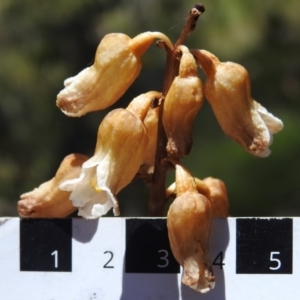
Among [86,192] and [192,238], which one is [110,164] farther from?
[192,238]

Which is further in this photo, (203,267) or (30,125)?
(30,125)

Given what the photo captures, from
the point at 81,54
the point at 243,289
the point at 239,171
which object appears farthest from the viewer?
the point at 81,54

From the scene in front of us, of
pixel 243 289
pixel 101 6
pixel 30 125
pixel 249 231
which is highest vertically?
pixel 101 6

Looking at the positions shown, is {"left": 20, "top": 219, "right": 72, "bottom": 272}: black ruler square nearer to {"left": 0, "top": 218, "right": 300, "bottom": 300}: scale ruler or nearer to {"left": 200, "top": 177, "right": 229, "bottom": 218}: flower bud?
{"left": 0, "top": 218, "right": 300, "bottom": 300}: scale ruler

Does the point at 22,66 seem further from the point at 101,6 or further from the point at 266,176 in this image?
the point at 266,176

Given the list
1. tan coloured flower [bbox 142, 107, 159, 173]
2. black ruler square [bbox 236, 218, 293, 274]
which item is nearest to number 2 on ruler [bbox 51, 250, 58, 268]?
tan coloured flower [bbox 142, 107, 159, 173]

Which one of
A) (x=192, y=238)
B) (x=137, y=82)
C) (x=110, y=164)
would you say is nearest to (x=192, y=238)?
(x=192, y=238)

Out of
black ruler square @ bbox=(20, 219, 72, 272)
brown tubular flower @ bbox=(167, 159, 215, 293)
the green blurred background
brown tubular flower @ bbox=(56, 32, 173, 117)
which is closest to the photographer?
brown tubular flower @ bbox=(167, 159, 215, 293)

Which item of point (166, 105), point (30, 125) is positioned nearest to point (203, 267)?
point (166, 105)
